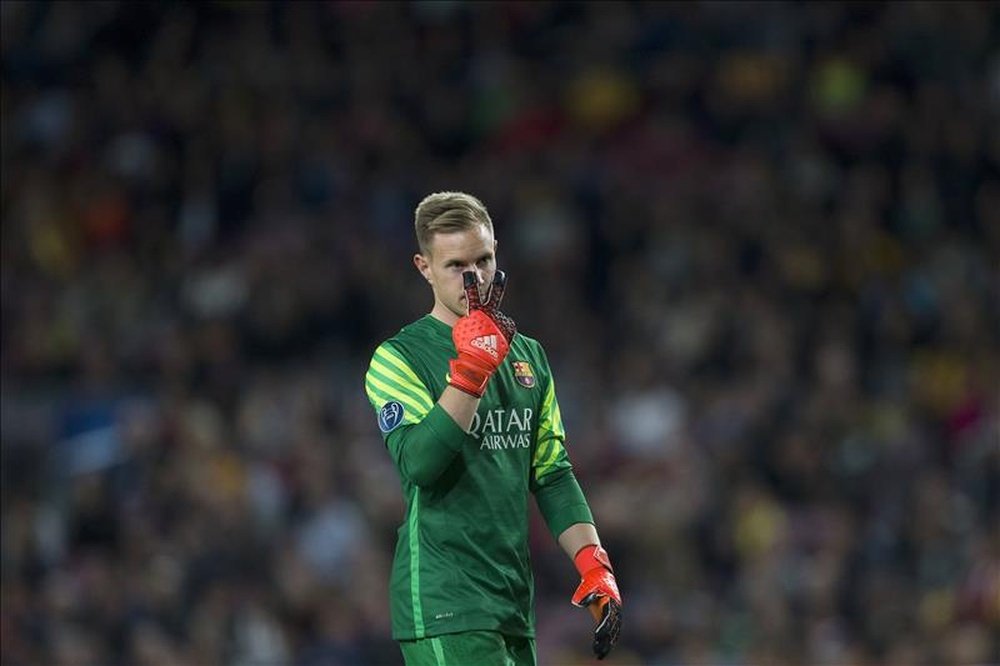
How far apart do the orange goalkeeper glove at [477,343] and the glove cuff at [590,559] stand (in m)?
0.66

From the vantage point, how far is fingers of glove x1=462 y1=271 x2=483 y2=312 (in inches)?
191

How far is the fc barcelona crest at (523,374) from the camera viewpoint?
5.17m

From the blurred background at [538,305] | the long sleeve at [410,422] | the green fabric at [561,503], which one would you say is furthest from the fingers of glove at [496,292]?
the blurred background at [538,305]

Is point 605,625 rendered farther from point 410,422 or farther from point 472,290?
point 472,290

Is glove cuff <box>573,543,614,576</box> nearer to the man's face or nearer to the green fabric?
the green fabric

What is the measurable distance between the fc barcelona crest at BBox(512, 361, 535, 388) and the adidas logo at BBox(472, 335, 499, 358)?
1.41ft

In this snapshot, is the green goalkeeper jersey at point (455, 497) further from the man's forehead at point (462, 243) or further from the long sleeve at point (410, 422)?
the man's forehead at point (462, 243)

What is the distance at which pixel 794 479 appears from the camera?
11.7m

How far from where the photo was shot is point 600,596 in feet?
16.6

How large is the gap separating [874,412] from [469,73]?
5.16 m

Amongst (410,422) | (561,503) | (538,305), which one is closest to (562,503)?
(561,503)

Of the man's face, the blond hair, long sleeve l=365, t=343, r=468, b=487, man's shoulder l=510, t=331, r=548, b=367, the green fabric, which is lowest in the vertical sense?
the green fabric

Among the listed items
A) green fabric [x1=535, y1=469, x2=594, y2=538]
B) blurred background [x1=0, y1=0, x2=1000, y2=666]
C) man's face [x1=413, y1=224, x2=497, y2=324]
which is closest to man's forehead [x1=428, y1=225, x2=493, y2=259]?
→ man's face [x1=413, y1=224, x2=497, y2=324]

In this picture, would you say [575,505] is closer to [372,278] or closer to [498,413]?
[498,413]
